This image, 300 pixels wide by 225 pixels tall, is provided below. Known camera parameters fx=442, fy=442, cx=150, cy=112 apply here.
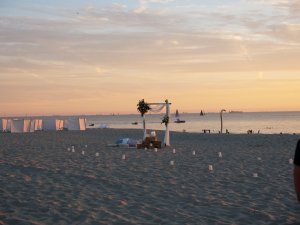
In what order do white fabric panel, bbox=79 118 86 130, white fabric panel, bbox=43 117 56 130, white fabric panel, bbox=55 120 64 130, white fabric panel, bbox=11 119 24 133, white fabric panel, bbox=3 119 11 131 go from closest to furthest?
white fabric panel, bbox=11 119 24 133 → white fabric panel, bbox=3 119 11 131 → white fabric panel, bbox=79 118 86 130 → white fabric panel, bbox=43 117 56 130 → white fabric panel, bbox=55 120 64 130

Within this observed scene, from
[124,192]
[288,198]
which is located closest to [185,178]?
[124,192]

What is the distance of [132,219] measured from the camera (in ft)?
25.9

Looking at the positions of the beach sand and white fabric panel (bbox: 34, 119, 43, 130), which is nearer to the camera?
the beach sand

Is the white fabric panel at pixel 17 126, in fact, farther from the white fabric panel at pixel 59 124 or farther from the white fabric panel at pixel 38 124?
the white fabric panel at pixel 59 124

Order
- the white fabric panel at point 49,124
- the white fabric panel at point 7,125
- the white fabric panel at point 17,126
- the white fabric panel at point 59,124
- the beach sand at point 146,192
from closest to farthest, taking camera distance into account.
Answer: the beach sand at point 146,192, the white fabric panel at point 17,126, the white fabric panel at point 7,125, the white fabric panel at point 49,124, the white fabric panel at point 59,124

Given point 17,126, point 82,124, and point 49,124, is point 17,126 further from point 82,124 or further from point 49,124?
point 82,124

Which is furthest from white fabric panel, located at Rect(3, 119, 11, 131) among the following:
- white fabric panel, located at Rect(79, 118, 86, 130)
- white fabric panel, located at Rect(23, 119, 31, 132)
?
white fabric panel, located at Rect(79, 118, 86, 130)

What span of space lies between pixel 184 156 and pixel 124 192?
8.89 metres

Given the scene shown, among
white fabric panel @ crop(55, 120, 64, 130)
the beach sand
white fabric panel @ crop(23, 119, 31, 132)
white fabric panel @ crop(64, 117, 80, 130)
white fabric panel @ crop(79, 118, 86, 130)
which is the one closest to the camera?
the beach sand

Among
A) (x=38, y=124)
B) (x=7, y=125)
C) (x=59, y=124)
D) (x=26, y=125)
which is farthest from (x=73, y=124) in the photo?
(x=7, y=125)

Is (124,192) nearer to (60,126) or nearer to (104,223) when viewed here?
(104,223)

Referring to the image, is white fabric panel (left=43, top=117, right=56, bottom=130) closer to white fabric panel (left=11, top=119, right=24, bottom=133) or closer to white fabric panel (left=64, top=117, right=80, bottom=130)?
white fabric panel (left=64, top=117, right=80, bottom=130)

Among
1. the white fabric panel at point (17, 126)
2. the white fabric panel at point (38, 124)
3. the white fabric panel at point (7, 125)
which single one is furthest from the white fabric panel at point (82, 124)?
the white fabric panel at point (7, 125)

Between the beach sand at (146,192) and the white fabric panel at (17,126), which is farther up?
the white fabric panel at (17,126)
